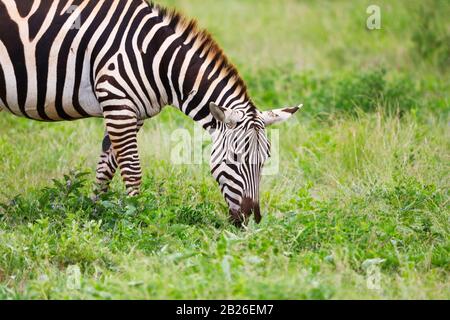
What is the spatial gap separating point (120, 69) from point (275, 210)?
202cm

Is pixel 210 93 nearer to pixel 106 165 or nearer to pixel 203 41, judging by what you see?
pixel 203 41

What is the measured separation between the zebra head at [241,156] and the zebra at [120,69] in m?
0.02

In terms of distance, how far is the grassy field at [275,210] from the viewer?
19.3 ft

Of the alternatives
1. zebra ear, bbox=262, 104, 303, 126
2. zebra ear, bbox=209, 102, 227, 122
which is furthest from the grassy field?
zebra ear, bbox=209, 102, 227, 122

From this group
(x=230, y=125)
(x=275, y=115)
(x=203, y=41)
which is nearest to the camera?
(x=230, y=125)

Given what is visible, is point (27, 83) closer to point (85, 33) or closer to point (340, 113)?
point (85, 33)

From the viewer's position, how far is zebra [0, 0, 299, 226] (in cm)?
732

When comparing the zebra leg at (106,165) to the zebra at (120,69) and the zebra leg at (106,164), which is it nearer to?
the zebra leg at (106,164)

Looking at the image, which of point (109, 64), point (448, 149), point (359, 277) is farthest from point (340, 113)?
point (359, 277)

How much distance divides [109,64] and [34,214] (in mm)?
1480

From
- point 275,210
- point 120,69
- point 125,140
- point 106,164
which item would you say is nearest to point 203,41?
point 120,69

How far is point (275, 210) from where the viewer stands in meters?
7.97

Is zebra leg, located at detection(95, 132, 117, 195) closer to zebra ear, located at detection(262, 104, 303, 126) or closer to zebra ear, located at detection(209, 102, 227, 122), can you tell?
zebra ear, located at detection(209, 102, 227, 122)

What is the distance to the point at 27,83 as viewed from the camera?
24.5 feet
